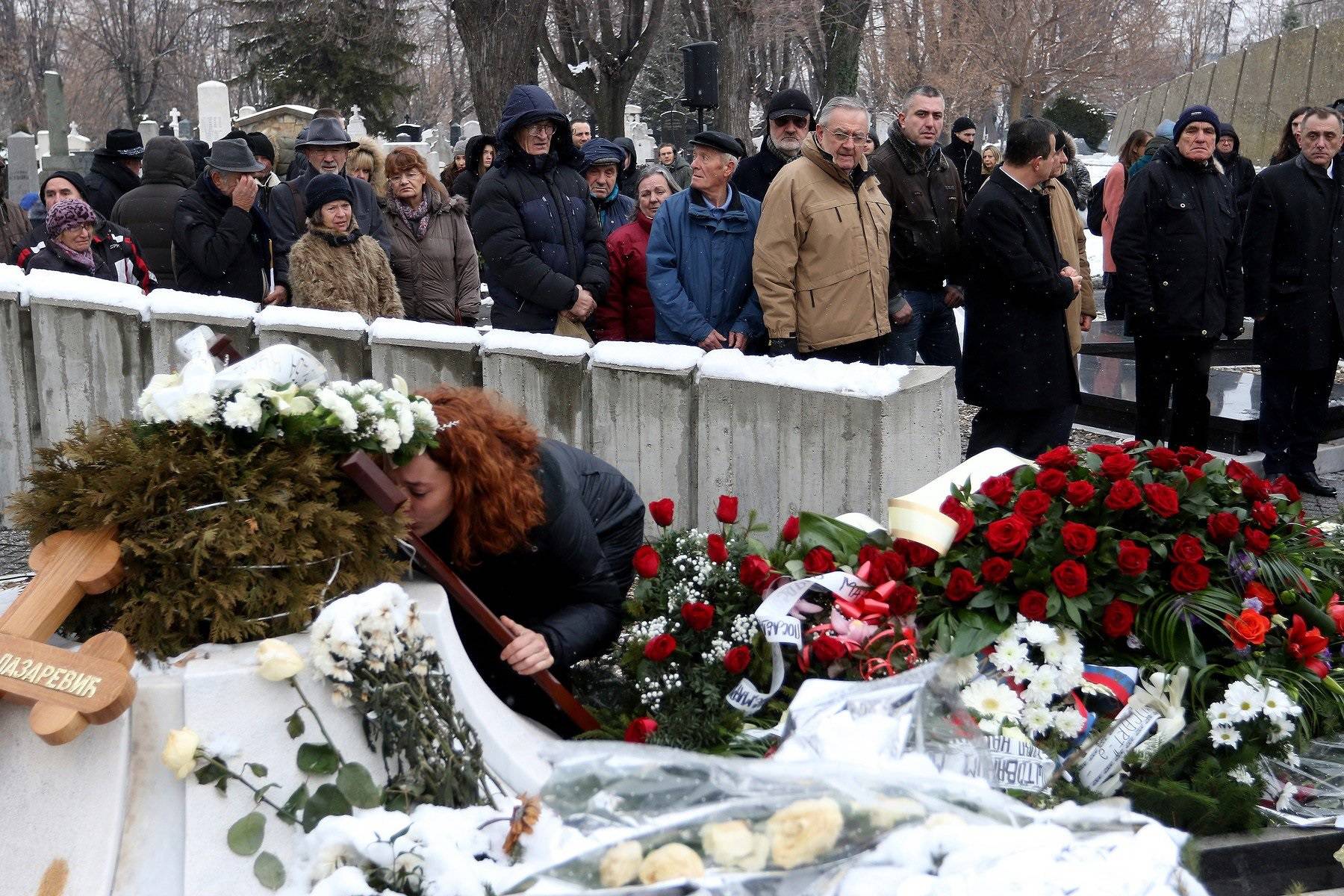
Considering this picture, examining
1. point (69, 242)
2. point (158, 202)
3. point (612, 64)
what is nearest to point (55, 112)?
point (612, 64)

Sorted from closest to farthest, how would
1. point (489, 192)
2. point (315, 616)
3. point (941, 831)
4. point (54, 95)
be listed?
point (941, 831)
point (315, 616)
point (489, 192)
point (54, 95)

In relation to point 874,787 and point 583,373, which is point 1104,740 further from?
point 583,373

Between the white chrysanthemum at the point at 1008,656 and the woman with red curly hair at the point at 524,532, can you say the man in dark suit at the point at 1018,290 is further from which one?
the white chrysanthemum at the point at 1008,656

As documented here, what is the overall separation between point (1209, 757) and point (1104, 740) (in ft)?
0.98

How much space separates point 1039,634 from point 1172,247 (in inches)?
158

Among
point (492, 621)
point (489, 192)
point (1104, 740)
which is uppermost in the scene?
point (489, 192)

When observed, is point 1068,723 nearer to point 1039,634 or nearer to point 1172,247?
point 1039,634

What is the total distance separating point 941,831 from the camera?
6.15 ft

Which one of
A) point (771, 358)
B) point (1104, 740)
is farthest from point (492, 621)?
point (771, 358)

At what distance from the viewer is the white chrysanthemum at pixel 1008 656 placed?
11.0ft

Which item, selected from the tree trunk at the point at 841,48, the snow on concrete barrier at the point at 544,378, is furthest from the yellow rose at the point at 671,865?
the tree trunk at the point at 841,48

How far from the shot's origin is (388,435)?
112 inches

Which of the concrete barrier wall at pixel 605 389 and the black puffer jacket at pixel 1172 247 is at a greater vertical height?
the black puffer jacket at pixel 1172 247

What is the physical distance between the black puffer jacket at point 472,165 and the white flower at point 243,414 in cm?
633
